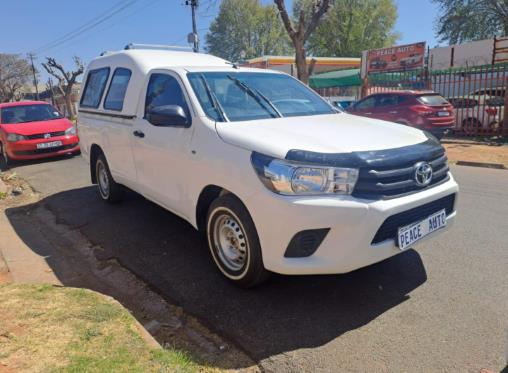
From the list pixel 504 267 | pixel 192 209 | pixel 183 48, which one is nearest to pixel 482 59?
pixel 183 48

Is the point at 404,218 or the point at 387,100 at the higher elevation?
the point at 387,100

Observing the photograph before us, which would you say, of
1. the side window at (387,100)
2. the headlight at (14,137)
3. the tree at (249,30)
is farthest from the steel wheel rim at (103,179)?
the tree at (249,30)

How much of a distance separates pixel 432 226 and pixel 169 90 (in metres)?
2.81

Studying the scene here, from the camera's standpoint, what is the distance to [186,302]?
3.42 meters

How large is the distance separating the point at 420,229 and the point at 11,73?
6921cm

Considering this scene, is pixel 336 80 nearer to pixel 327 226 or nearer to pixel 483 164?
pixel 483 164

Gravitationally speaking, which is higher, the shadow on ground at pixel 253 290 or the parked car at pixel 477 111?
the parked car at pixel 477 111

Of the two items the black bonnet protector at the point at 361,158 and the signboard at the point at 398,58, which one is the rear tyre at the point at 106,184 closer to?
the black bonnet protector at the point at 361,158

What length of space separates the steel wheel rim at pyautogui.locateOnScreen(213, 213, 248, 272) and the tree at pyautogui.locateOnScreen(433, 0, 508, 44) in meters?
33.7

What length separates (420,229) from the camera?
316cm

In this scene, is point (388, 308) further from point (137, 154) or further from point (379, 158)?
point (137, 154)

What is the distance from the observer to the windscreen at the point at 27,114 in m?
11.2

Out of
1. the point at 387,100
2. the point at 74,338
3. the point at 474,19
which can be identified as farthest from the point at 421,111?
the point at 474,19

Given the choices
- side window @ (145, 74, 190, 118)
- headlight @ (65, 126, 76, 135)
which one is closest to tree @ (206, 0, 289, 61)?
headlight @ (65, 126, 76, 135)
